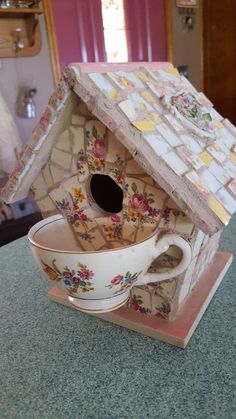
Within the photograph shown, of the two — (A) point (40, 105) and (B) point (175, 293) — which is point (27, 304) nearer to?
(B) point (175, 293)

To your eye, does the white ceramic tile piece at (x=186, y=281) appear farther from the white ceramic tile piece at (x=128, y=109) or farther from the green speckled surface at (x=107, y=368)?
the white ceramic tile piece at (x=128, y=109)

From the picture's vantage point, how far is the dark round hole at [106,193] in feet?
1.91

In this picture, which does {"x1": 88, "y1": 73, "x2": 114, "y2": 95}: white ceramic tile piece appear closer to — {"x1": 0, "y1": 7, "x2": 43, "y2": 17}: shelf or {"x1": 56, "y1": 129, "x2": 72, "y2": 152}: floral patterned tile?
{"x1": 56, "y1": 129, "x2": 72, "y2": 152}: floral patterned tile

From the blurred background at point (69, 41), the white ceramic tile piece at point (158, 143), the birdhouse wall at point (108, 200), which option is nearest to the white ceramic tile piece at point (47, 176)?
the birdhouse wall at point (108, 200)

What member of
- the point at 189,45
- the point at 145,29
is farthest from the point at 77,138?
the point at 189,45

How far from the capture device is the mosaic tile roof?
409mm

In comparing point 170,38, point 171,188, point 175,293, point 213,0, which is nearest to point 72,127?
point 171,188

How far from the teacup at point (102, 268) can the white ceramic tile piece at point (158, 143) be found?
0.37 feet

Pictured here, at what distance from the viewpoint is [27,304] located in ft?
2.20

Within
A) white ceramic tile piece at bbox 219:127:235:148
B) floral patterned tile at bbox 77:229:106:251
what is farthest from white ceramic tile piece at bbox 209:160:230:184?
floral patterned tile at bbox 77:229:106:251

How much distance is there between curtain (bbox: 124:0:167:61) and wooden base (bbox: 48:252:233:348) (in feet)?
4.54

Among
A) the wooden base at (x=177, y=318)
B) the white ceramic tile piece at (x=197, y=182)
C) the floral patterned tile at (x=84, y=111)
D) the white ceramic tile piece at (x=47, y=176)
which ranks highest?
the floral patterned tile at (x=84, y=111)

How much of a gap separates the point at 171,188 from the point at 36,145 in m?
0.21

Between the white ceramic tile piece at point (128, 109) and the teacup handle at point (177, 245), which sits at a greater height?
the white ceramic tile piece at point (128, 109)
